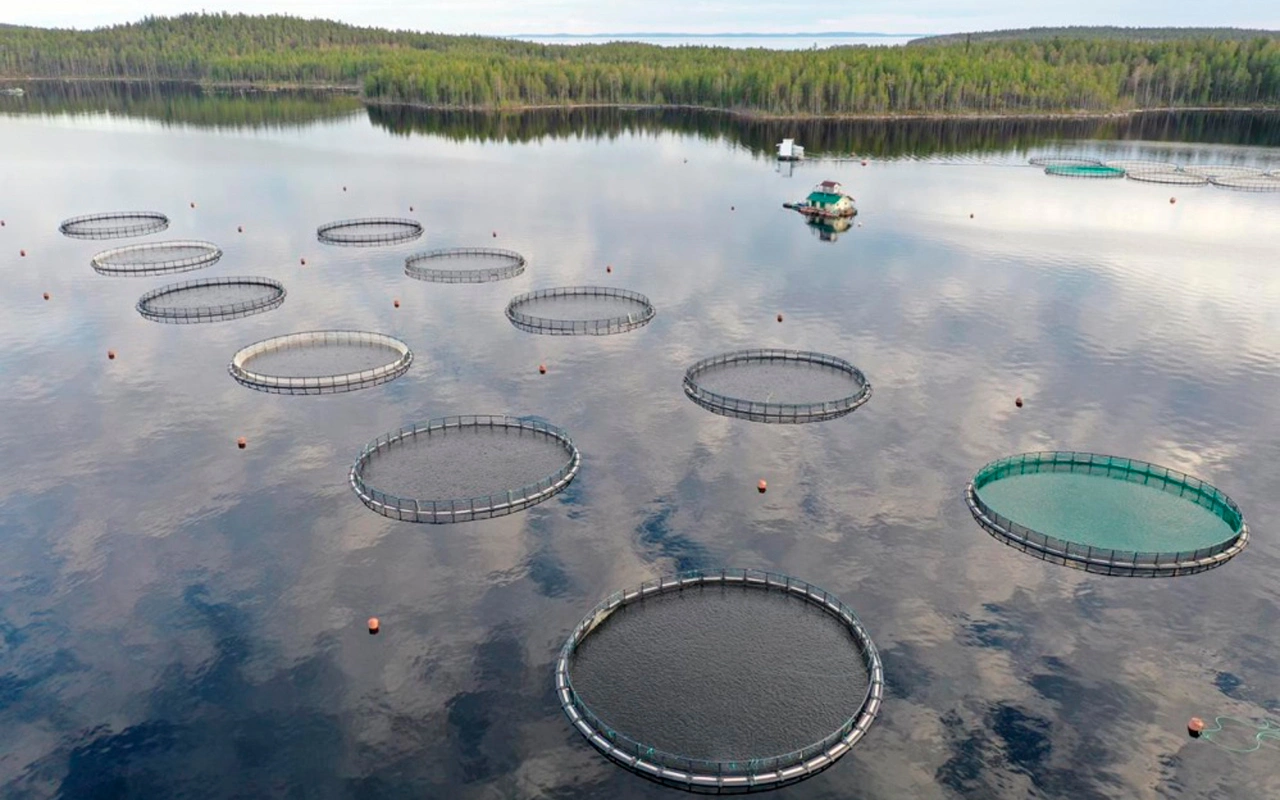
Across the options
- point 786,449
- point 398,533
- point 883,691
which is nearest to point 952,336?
point 786,449

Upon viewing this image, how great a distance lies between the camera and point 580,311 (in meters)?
145

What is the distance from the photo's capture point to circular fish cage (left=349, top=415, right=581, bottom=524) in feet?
293

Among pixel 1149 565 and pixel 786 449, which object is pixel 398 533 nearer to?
pixel 786 449

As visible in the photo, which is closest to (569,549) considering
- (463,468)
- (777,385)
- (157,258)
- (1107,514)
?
(463,468)

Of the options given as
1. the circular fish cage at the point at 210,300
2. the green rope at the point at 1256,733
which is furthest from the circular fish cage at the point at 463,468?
the green rope at the point at 1256,733

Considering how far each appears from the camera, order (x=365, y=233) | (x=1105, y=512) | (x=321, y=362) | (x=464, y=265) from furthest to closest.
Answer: (x=365, y=233) → (x=464, y=265) → (x=321, y=362) → (x=1105, y=512)

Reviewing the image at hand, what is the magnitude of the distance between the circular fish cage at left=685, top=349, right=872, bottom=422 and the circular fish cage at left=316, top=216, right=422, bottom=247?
95467 millimetres

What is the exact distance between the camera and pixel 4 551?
82125 mm

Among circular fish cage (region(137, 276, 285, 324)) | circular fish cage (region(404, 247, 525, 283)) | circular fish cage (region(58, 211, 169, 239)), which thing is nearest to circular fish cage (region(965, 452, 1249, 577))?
circular fish cage (region(404, 247, 525, 283))

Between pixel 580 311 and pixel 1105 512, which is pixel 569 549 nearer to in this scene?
pixel 1105 512

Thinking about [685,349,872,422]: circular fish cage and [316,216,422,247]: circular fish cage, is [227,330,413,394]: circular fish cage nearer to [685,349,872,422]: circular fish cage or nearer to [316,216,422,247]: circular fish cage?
[685,349,872,422]: circular fish cage

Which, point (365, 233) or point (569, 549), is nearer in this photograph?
point (569, 549)

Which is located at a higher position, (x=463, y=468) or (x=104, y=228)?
(x=104, y=228)

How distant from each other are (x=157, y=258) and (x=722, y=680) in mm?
154114
